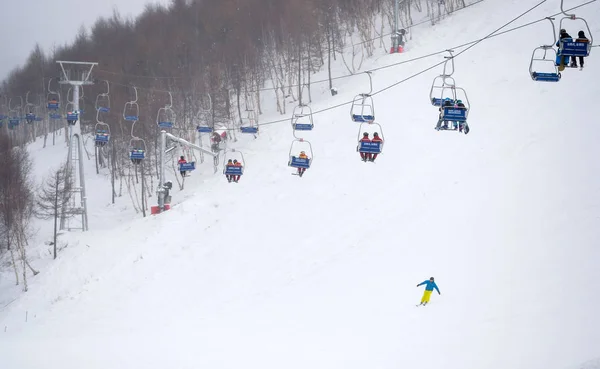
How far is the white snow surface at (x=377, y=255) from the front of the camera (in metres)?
19.3

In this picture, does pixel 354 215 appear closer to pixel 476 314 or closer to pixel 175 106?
pixel 476 314

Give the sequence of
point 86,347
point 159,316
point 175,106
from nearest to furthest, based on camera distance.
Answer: point 86,347 < point 159,316 < point 175,106

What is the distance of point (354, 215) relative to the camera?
3123cm

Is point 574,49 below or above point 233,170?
above

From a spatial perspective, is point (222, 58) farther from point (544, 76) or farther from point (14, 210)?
point (544, 76)

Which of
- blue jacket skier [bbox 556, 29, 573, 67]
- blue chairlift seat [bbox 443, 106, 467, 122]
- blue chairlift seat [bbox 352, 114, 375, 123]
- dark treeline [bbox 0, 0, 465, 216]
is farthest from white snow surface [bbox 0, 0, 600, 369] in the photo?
dark treeline [bbox 0, 0, 465, 216]

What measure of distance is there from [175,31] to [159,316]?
51.3m

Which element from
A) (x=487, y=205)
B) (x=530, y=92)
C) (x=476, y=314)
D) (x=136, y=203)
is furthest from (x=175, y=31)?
(x=476, y=314)

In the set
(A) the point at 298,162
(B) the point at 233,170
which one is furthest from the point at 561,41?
(B) the point at 233,170

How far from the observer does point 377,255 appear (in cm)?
2731

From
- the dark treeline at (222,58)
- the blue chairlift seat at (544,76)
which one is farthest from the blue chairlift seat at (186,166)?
the blue chairlift seat at (544,76)

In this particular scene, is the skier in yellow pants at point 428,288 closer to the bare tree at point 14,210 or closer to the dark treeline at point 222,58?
the bare tree at point 14,210

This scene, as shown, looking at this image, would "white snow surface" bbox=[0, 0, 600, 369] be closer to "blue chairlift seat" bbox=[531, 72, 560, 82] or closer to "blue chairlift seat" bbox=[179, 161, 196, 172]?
"blue chairlift seat" bbox=[179, 161, 196, 172]

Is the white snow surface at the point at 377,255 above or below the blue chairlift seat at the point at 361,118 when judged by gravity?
below
